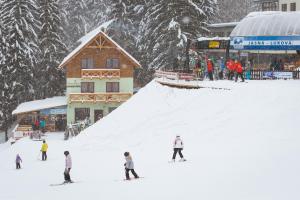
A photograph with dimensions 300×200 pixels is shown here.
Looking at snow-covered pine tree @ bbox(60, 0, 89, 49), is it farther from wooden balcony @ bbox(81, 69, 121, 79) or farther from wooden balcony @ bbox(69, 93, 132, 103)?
wooden balcony @ bbox(69, 93, 132, 103)

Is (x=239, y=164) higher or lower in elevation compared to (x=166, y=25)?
lower

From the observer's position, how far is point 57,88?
6038 centimetres

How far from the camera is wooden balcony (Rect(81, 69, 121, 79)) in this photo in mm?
52500

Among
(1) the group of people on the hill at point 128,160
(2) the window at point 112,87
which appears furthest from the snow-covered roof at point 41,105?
(1) the group of people on the hill at point 128,160

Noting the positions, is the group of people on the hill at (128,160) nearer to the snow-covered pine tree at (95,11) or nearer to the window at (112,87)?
the window at (112,87)

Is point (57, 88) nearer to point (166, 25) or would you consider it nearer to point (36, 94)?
point (36, 94)

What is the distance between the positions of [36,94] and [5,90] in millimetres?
5373

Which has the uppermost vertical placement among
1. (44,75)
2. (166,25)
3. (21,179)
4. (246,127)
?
(166,25)

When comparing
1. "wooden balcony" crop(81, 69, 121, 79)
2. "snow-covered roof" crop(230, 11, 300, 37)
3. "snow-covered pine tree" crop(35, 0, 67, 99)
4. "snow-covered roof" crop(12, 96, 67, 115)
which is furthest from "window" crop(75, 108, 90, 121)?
"snow-covered roof" crop(230, 11, 300, 37)

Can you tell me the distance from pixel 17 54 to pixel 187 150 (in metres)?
32.9

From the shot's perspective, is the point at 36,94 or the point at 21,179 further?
the point at 36,94

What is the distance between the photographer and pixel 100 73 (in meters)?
52.7

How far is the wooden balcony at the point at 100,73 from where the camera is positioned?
52.5 m

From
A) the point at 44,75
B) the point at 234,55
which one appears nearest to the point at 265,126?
the point at 234,55
